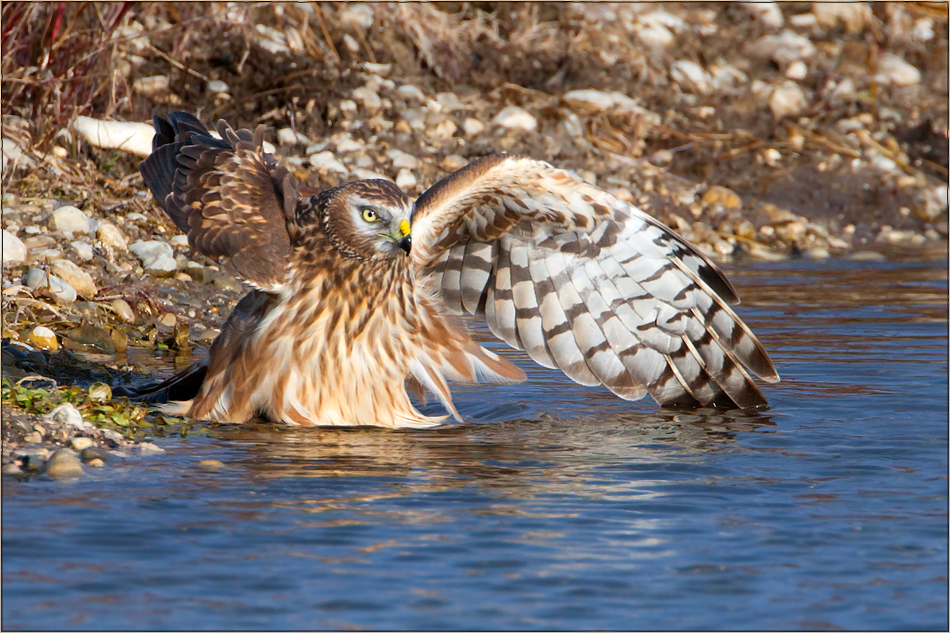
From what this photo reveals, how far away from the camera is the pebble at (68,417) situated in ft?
15.3

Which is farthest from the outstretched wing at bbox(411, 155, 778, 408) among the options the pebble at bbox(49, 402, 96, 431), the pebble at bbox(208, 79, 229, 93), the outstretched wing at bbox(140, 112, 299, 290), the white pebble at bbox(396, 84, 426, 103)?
the white pebble at bbox(396, 84, 426, 103)

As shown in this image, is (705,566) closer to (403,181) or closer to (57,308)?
(57,308)

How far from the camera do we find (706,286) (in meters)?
5.70

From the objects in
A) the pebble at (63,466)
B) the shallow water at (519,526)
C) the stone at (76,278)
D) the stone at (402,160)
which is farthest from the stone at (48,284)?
the stone at (402,160)

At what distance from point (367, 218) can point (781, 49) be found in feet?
30.0

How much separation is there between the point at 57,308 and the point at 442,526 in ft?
11.8

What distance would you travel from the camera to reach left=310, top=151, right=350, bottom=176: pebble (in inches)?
391

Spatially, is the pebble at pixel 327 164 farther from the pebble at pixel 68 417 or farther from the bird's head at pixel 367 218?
the pebble at pixel 68 417

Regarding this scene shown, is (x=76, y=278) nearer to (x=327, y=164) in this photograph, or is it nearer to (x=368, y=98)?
(x=327, y=164)

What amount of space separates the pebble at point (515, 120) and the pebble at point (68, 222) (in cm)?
437

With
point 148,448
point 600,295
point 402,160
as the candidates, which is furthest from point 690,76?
point 148,448

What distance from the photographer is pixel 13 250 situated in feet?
22.8

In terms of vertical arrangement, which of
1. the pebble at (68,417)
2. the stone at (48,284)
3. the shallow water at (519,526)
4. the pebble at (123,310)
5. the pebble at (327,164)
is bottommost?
the shallow water at (519,526)

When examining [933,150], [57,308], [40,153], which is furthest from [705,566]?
[933,150]
